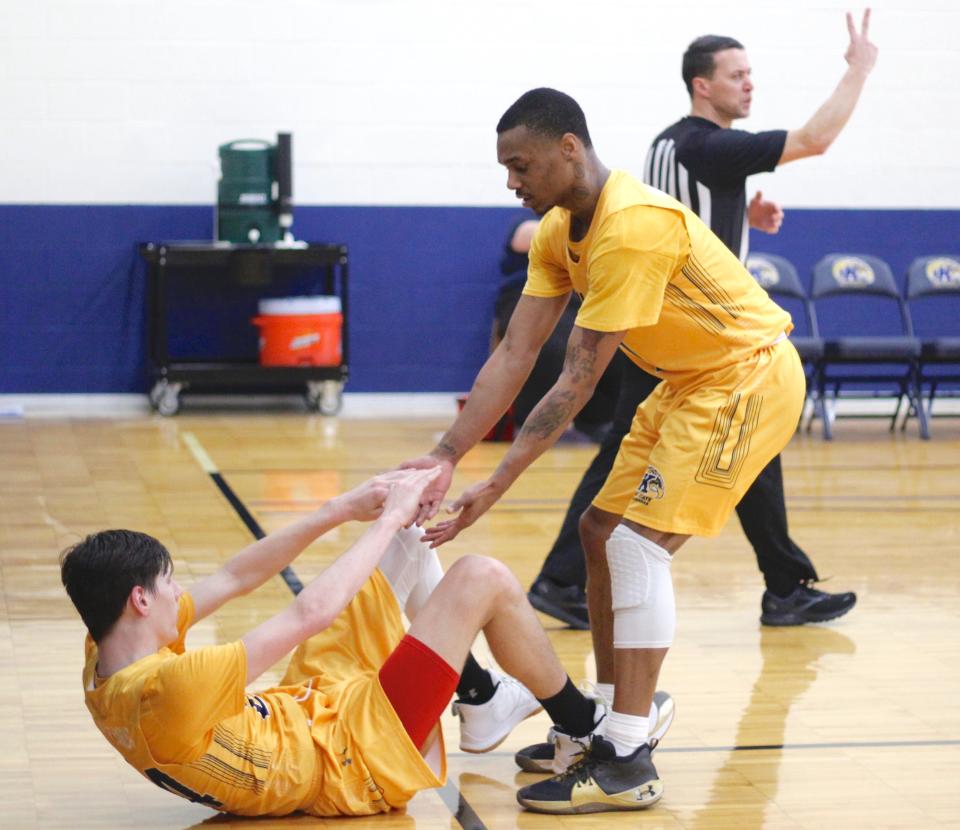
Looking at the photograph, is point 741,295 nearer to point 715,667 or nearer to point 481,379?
point 481,379

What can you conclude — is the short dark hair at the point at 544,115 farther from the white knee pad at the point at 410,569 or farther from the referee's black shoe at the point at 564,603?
the referee's black shoe at the point at 564,603

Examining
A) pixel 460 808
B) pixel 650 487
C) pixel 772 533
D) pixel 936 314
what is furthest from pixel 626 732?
pixel 936 314

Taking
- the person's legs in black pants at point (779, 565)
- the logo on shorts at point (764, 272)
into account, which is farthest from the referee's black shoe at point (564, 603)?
the logo on shorts at point (764, 272)

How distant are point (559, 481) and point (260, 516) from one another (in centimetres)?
165

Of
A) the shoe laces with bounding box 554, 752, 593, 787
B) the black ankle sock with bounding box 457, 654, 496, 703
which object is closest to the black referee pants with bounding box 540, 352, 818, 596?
the black ankle sock with bounding box 457, 654, 496, 703

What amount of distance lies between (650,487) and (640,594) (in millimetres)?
217

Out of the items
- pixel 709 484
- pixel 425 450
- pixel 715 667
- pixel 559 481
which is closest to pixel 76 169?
pixel 425 450

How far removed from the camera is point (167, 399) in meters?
9.48

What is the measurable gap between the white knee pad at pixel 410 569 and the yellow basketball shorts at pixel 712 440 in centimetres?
42

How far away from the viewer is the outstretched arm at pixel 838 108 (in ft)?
14.9

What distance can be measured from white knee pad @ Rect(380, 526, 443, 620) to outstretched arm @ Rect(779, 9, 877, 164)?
1875 millimetres

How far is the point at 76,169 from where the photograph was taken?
9.48 meters

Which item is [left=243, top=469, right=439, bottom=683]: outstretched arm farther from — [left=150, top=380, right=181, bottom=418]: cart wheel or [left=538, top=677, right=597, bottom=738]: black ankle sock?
[left=150, top=380, right=181, bottom=418]: cart wheel

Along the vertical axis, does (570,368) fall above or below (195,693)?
above
